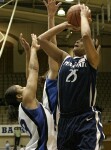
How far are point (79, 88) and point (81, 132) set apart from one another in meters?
0.30

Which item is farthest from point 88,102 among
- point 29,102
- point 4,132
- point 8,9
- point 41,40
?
point 4,132

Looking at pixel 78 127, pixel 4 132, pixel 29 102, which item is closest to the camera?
pixel 78 127

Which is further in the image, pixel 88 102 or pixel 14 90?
pixel 14 90

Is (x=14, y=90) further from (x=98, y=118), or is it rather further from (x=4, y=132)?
(x=4, y=132)

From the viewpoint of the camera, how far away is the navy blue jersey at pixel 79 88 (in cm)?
269

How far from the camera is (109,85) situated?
14797 millimetres

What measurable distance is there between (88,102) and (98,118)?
0.14m

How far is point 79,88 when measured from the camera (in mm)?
2695

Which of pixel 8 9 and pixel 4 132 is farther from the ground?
pixel 8 9

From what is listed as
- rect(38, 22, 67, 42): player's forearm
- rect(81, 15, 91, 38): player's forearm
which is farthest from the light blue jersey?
rect(81, 15, 91, 38): player's forearm

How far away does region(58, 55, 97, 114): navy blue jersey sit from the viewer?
8.83ft

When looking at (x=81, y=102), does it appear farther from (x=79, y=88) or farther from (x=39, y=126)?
(x=39, y=126)

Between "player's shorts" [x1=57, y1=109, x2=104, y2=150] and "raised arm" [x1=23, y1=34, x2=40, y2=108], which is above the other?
"raised arm" [x1=23, y1=34, x2=40, y2=108]

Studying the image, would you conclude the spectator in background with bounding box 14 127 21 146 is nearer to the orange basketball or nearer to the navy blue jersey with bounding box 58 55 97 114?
the orange basketball
